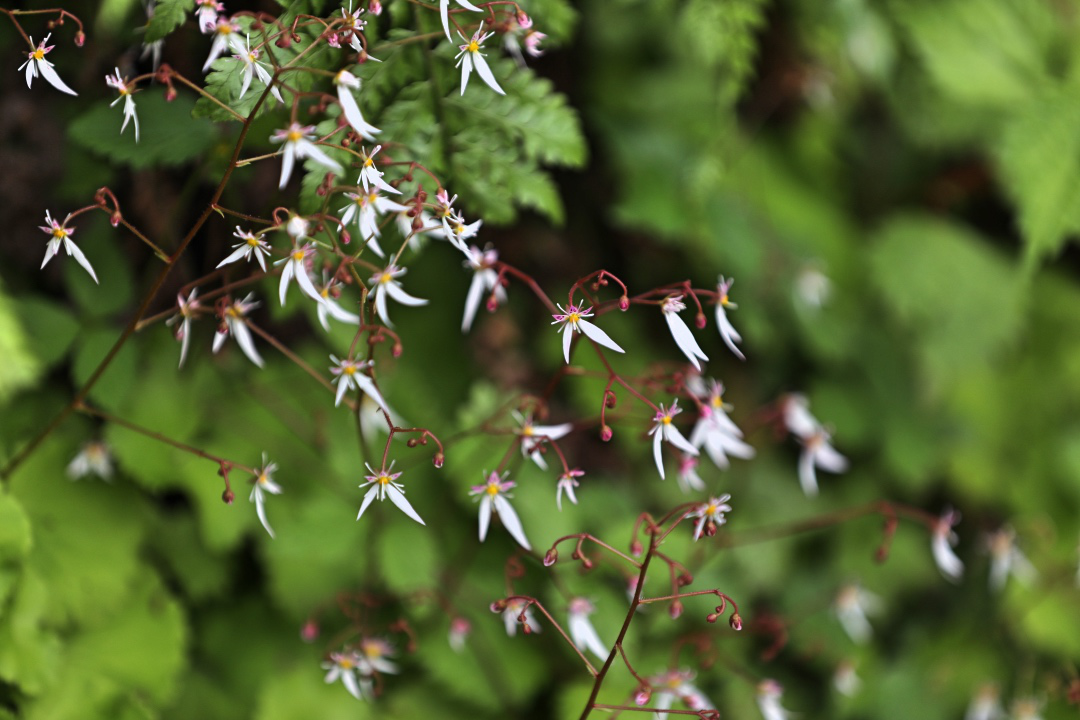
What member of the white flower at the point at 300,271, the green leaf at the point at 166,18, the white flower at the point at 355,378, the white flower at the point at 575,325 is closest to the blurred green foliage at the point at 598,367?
the green leaf at the point at 166,18

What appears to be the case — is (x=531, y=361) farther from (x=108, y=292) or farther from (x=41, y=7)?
(x=41, y=7)

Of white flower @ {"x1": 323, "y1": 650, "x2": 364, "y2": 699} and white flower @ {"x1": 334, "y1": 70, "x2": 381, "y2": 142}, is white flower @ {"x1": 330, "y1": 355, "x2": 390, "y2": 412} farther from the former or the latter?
white flower @ {"x1": 323, "y1": 650, "x2": 364, "y2": 699}

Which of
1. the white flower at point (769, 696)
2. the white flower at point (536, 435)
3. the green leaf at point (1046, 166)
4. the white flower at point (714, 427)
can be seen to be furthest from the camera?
the green leaf at point (1046, 166)

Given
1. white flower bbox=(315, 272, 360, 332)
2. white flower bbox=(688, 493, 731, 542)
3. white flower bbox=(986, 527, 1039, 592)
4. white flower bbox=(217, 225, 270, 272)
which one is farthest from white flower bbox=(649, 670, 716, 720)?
white flower bbox=(986, 527, 1039, 592)

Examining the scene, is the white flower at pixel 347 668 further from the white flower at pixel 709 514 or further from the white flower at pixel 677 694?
the white flower at pixel 709 514

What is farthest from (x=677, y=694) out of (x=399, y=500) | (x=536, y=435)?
(x=399, y=500)

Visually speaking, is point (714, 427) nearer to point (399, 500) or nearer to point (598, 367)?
point (399, 500)

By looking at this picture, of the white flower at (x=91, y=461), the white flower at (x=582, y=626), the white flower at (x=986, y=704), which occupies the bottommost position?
the white flower at (x=986, y=704)
